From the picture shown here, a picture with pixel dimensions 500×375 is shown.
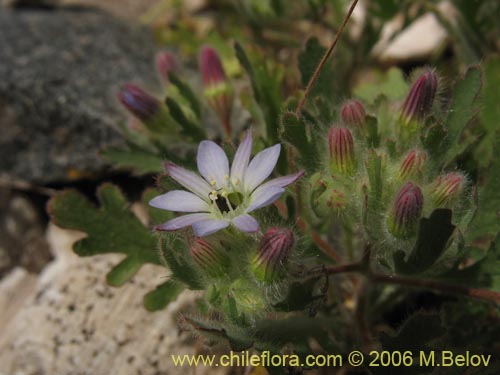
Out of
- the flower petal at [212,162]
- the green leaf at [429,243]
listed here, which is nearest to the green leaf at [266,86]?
the flower petal at [212,162]

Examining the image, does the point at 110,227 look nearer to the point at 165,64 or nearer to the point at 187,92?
the point at 187,92

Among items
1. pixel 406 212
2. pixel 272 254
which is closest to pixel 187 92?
pixel 272 254

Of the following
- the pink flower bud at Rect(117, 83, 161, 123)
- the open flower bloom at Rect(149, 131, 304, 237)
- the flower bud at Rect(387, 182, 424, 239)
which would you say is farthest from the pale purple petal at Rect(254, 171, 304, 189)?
the pink flower bud at Rect(117, 83, 161, 123)

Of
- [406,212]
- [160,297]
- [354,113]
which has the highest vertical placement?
[354,113]

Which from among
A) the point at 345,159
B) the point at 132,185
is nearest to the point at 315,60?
the point at 345,159

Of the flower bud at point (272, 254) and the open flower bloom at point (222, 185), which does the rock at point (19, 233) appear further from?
the flower bud at point (272, 254)

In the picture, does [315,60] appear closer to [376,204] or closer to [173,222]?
[376,204]

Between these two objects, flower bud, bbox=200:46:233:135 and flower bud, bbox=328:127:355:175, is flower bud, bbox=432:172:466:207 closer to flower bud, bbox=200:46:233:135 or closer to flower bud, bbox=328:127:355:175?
flower bud, bbox=328:127:355:175
